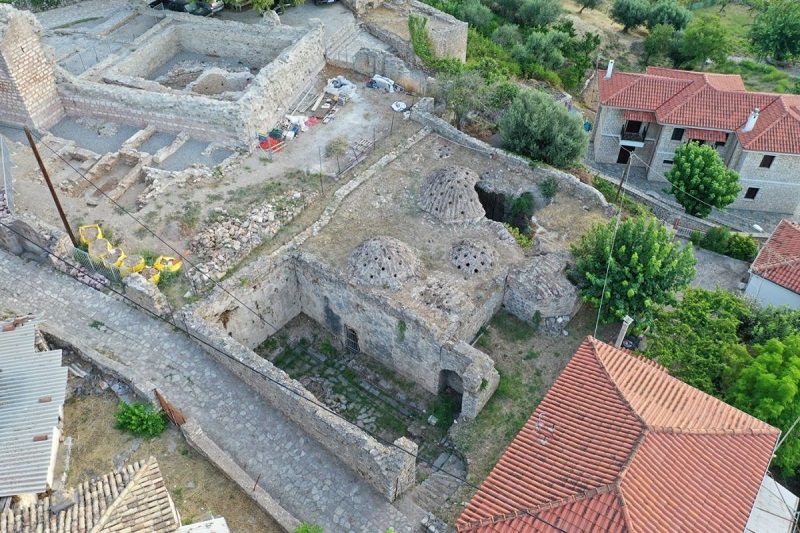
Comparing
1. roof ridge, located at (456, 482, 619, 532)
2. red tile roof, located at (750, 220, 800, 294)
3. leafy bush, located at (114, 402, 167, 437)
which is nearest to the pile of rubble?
leafy bush, located at (114, 402, 167, 437)

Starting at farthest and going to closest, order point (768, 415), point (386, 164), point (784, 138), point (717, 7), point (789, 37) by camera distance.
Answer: point (717, 7) < point (789, 37) < point (784, 138) < point (386, 164) < point (768, 415)

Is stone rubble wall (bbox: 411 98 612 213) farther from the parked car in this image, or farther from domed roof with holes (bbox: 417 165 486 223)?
the parked car

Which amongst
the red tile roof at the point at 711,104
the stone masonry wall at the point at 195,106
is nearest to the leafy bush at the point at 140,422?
the stone masonry wall at the point at 195,106

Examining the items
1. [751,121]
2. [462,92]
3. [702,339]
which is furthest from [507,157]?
[751,121]

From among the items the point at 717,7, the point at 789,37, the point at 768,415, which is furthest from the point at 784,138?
the point at 717,7

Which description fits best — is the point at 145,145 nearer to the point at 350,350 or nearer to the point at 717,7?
the point at 350,350

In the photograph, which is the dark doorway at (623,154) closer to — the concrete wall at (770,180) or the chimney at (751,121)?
the concrete wall at (770,180)

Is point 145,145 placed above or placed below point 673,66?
above
